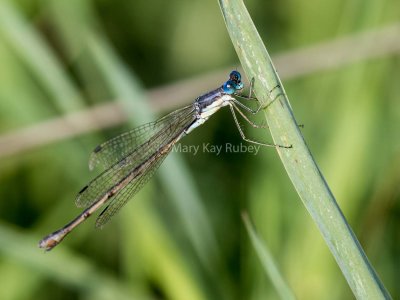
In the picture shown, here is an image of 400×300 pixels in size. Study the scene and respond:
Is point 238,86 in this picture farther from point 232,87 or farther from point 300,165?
point 300,165

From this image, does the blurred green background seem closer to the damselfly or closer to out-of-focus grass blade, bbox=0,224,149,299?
out-of-focus grass blade, bbox=0,224,149,299

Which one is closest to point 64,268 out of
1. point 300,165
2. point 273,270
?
point 273,270

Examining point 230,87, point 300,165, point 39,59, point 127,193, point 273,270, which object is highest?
point 230,87

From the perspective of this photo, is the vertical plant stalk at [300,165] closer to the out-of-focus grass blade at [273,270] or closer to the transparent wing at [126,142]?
the out-of-focus grass blade at [273,270]

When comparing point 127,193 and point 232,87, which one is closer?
point 127,193

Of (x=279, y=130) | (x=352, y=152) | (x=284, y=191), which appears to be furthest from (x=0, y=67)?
(x=279, y=130)

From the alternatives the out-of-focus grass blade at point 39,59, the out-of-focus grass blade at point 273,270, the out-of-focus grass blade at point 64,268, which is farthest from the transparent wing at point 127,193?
the out-of-focus grass blade at point 273,270

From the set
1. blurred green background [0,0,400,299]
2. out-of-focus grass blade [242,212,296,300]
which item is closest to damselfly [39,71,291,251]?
blurred green background [0,0,400,299]
